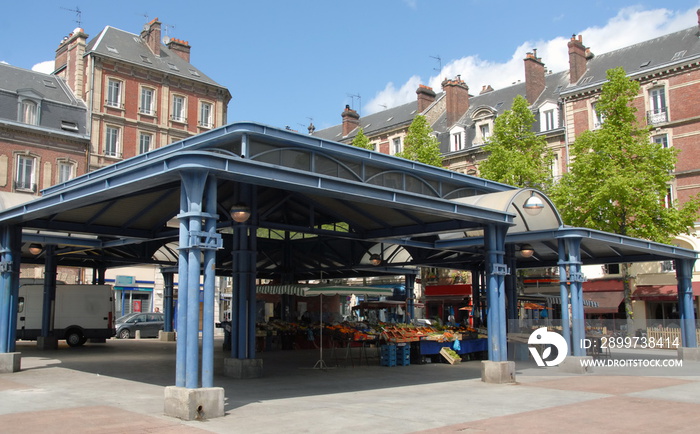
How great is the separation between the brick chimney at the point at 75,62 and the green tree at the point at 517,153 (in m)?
25.8

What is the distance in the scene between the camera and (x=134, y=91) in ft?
137

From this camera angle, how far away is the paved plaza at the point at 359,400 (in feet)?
31.0

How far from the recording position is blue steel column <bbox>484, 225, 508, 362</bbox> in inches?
601

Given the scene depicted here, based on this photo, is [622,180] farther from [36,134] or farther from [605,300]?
[36,134]

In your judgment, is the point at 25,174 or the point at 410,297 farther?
the point at 25,174

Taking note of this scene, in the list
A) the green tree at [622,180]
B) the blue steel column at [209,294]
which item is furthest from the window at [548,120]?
the blue steel column at [209,294]

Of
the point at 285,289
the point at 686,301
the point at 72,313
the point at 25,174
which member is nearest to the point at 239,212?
the point at 285,289

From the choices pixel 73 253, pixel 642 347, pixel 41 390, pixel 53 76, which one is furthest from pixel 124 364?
pixel 53 76

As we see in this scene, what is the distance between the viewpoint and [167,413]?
32.9 feet

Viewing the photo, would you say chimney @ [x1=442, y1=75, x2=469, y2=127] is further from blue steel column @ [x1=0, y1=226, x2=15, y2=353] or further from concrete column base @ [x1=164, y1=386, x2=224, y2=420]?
concrete column base @ [x1=164, y1=386, x2=224, y2=420]

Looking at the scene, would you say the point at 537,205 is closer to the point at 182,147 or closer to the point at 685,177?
the point at 182,147

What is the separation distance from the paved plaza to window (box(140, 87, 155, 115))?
25762mm

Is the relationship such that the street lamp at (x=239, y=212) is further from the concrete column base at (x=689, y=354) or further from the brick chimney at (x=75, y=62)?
the brick chimney at (x=75, y=62)

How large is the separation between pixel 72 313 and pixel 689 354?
78.1ft
